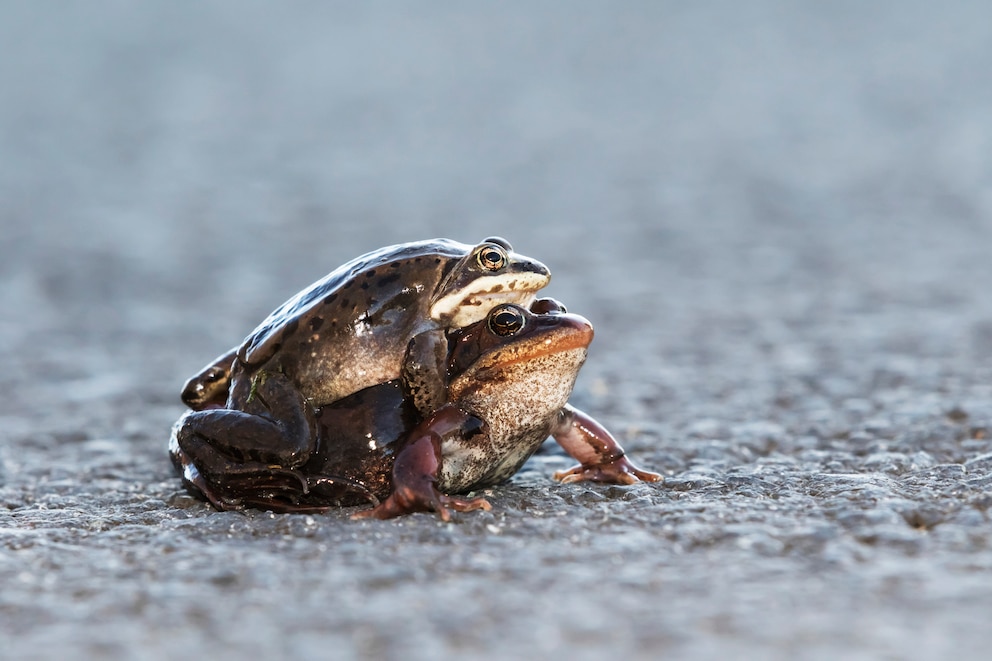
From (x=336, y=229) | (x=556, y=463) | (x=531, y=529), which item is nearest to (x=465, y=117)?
(x=336, y=229)

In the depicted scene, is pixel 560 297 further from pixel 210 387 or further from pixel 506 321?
pixel 506 321

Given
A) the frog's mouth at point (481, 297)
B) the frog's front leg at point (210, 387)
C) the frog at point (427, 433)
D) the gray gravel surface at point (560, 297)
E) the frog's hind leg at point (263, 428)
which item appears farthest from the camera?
the frog's front leg at point (210, 387)

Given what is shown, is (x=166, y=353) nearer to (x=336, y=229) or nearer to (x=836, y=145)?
(x=336, y=229)

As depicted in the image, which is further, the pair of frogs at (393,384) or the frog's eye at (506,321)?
the frog's eye at (506,321)

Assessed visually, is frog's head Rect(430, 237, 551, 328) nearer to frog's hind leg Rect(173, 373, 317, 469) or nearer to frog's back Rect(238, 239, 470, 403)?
frog's back Rect(238, 239, 470, 403)

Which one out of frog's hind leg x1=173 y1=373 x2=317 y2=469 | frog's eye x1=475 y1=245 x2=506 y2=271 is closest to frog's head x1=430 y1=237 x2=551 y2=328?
frog's eye x1=475 y1=245 x2=506 y2=271

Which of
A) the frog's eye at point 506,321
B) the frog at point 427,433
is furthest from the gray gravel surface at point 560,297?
the frog's eye at point 506,321

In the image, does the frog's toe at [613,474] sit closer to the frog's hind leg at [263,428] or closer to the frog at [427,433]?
the frog at [427,433]
